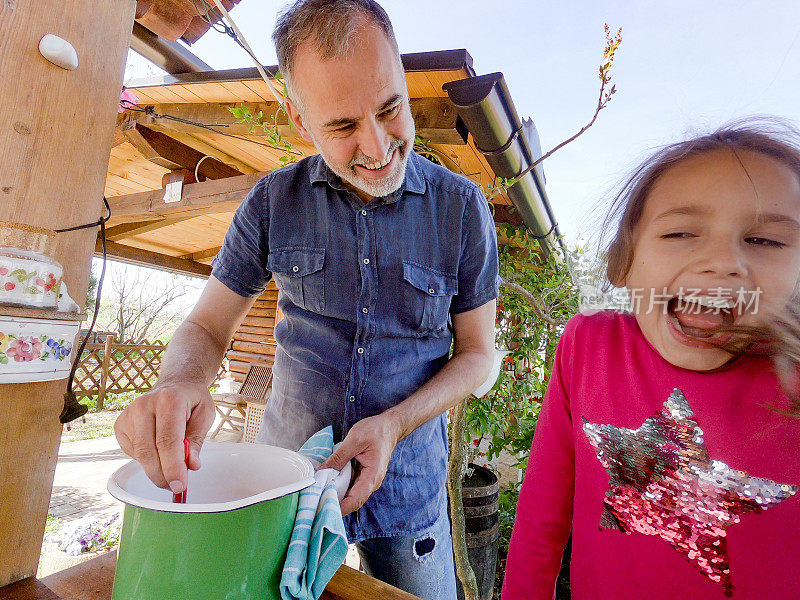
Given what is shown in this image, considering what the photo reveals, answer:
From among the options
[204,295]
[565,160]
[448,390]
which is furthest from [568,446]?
[565,160]

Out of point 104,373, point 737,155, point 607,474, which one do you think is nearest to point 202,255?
point 104,373

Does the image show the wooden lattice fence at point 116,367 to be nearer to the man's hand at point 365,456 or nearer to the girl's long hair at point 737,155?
the man's hand at point 365,456

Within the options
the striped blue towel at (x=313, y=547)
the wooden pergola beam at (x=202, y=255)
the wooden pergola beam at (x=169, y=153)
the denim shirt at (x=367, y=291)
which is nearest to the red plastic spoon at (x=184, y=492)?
the striped blue towel at (x=313, y=547)

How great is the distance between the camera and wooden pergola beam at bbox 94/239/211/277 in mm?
6359

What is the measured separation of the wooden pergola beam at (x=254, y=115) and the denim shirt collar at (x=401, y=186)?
1.27 metres

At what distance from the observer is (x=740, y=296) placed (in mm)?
688

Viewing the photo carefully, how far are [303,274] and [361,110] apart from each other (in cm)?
46

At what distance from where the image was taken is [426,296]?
4.03 ft

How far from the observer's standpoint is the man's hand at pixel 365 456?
2.56ft

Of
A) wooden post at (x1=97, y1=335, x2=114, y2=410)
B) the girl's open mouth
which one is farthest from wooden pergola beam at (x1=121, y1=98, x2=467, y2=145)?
wooden post at (x1=97, y1=335, x2=114, y2=410)

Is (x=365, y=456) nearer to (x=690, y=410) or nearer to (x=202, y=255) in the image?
(x=690, y=410)

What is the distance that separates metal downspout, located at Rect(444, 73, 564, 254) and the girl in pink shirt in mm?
1305

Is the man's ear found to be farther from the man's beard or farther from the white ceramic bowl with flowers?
the white ceramic bowl with flowers

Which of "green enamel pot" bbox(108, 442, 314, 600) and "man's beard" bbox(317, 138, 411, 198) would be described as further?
"man's beard" bbox(317, 138, 411, 198)
